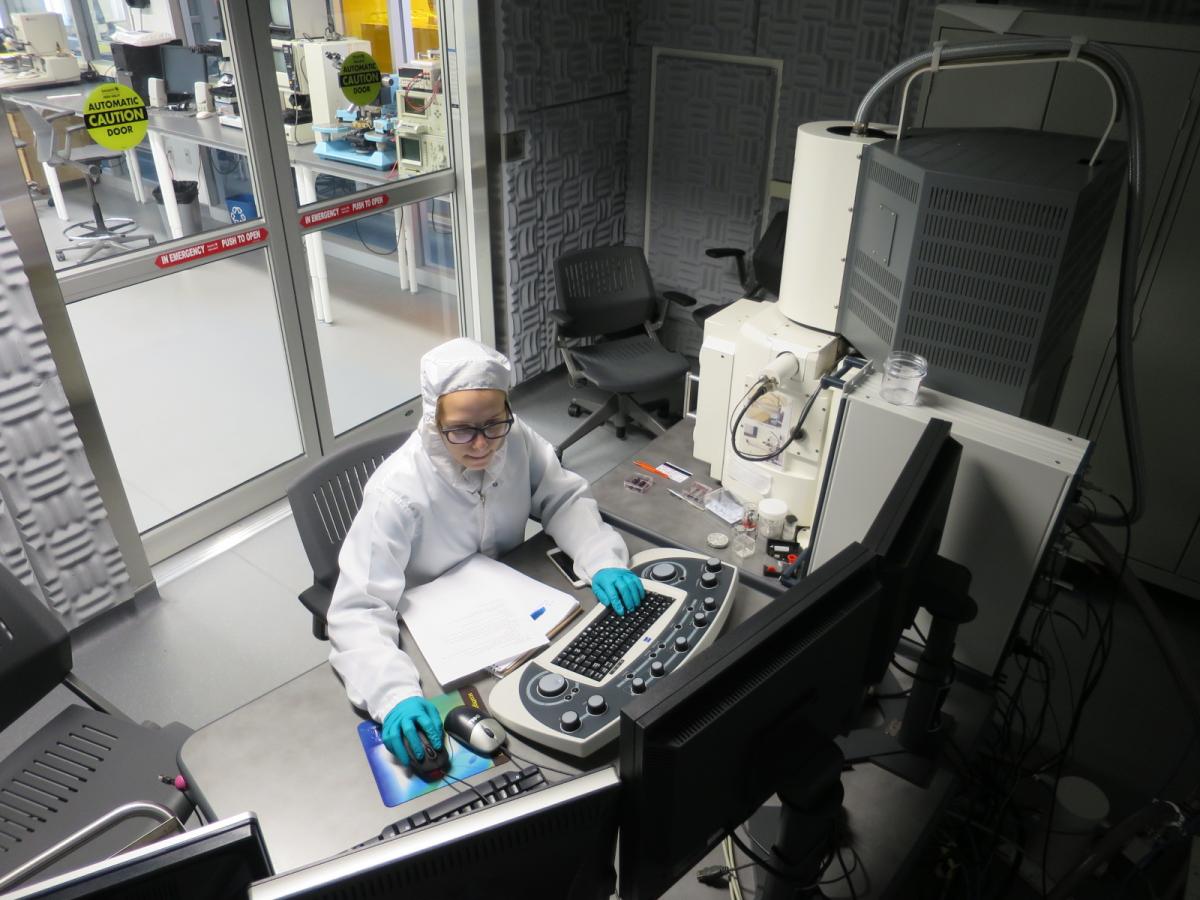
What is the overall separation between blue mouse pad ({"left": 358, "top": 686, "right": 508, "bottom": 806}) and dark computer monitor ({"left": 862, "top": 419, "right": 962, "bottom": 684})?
0.71 meters

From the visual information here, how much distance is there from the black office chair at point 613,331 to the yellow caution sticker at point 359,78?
3.54 feet

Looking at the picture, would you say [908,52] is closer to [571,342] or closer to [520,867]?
[571,342]

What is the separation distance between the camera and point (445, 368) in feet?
6.01

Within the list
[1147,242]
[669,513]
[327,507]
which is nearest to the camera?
[327,507]

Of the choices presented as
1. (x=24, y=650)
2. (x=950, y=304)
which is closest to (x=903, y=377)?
(x=950, y=304)

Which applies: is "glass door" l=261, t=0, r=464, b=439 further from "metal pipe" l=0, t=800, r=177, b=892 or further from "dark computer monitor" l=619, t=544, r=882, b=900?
"dark computer monitor" l=619, t=544, r=882, b=900

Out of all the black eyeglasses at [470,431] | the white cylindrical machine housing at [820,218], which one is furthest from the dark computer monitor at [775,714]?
the black eyeglasses at [470,431]

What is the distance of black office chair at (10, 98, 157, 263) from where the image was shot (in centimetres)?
262

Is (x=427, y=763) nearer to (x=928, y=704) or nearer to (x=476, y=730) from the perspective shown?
(x=476, y=730)

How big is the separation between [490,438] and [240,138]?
2.05 m

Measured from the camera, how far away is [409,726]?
1.48m

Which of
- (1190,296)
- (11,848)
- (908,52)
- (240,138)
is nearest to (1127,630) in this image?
→ (1190,296)

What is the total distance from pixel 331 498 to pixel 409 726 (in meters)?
0.79

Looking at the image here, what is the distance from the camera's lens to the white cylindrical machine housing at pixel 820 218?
1.92m
